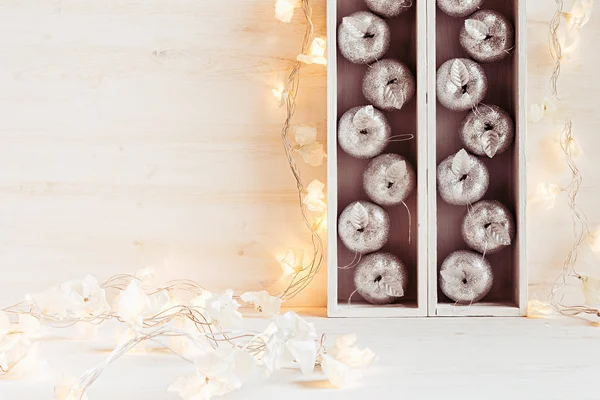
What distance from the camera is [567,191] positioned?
130 centimetres

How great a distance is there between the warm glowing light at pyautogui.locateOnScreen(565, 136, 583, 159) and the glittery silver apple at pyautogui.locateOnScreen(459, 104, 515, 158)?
0.16 metres

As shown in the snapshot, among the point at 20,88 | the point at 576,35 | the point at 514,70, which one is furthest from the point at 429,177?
the point at 20,88

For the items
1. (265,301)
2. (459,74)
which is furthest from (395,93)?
(265,301)

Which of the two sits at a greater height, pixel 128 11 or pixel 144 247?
pixel 128 11

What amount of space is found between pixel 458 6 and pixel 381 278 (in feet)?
1.84

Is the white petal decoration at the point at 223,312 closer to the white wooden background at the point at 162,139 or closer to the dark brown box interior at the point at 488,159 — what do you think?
the white wooden background at the point at 162,139

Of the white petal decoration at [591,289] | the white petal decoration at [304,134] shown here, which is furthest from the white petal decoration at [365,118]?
the white petal decoration at [591,289]

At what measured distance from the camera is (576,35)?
128cm

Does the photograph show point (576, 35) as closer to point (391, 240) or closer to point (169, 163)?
point (391, 240)

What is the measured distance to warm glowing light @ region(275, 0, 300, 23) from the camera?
125 centimetres

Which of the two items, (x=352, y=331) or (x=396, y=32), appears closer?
(x=352, y=331)

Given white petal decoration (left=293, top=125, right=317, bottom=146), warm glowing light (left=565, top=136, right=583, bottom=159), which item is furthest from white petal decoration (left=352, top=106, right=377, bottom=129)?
warm glowing light (left=565, top=136, right=583, bottom=159)

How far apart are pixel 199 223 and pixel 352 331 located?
41 cm

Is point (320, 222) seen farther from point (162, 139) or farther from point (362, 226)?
point (162, 139)
